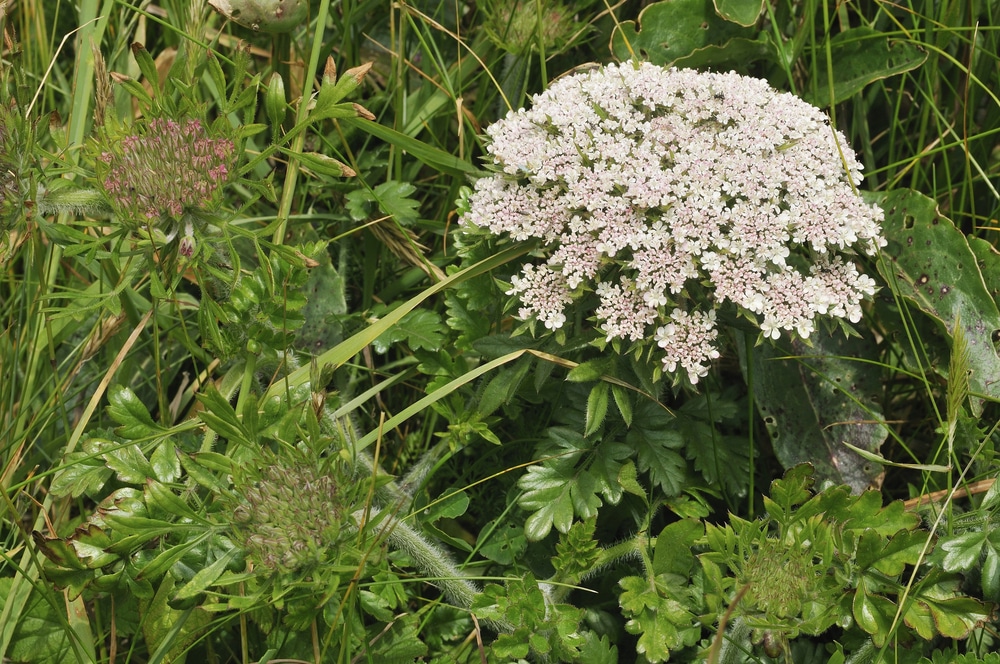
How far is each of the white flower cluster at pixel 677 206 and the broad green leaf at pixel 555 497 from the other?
478 mm

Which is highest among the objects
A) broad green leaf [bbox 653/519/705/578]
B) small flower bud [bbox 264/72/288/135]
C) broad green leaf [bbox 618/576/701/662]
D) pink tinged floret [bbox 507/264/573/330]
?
small flower bud [bbox 264/72/288/135]

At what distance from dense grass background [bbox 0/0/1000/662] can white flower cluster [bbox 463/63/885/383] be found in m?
0.20

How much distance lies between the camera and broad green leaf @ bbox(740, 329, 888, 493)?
277cm

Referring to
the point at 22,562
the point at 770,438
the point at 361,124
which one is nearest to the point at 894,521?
the point at 770,438

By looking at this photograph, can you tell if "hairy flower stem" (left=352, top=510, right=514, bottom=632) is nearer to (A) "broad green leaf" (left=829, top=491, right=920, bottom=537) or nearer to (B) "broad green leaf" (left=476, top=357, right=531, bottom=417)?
(B) "broad green leaf" (left=476, top=357, right=531, bottom=417)

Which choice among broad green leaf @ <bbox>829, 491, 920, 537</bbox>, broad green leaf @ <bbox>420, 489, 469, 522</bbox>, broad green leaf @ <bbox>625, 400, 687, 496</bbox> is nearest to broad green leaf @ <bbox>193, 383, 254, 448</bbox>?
broad green leaf @ <bbox>420, 489, 469, 522</bbox>

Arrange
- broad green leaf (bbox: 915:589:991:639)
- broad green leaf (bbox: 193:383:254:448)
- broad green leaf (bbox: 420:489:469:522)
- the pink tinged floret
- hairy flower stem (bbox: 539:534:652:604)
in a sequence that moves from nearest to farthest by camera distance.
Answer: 1. broad green leaf (bbox: 193:383:254:448)
2. broad green leaf (bbox: 915:589:991:639)
3. the pink tinged floret
4. hairy flower stem (bbox: 539:534:652:604)
5. broad green leaf (bbox: 420:489:469:522)

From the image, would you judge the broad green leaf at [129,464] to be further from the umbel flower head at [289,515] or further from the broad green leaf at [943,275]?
the broad green leaf at [943,275]

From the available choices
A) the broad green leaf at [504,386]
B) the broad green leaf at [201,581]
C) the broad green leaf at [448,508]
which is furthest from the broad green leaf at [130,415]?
the broad green leaf at [504,386]

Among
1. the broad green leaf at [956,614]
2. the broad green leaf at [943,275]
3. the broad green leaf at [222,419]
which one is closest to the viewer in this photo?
the broad green leaf at [222,419]

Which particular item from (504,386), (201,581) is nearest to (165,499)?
(201,581)

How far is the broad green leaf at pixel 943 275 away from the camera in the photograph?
8.91ft

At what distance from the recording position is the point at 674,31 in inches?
127

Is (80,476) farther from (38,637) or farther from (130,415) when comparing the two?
(38,637)
